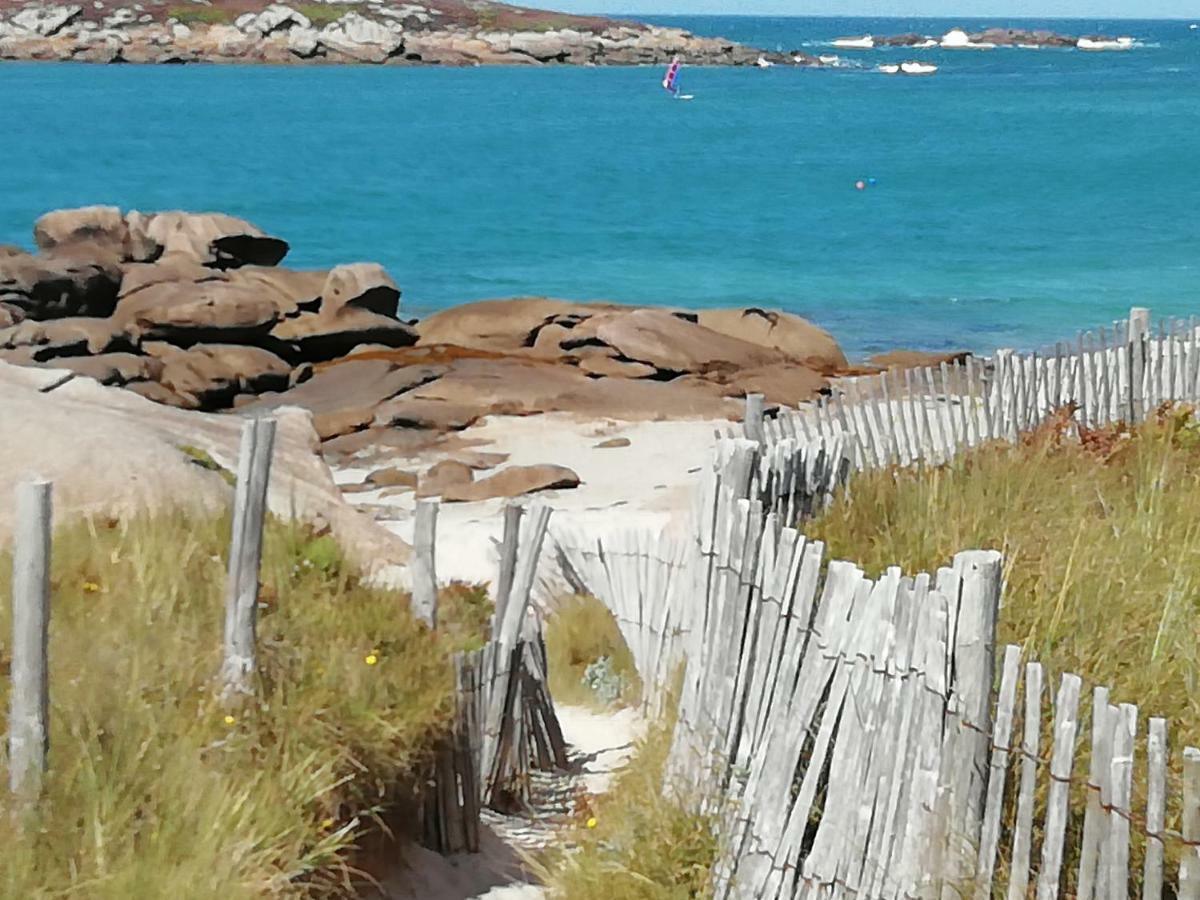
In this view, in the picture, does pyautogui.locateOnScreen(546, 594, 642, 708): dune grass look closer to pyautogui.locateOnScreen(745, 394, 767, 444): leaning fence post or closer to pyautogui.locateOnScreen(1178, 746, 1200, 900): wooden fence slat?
pyautogui.locateOnScreen(745, 394, 767, 444): leaning fence post

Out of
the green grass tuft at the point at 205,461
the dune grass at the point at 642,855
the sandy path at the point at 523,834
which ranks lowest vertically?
the sandy path at the point at 523,834

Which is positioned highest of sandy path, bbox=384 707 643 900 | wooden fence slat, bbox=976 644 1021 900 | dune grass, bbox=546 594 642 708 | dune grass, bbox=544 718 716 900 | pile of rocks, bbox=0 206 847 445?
wooden fence slat, bbox=976 644 1021 900

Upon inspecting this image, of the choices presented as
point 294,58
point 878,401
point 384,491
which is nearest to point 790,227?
point 384,491

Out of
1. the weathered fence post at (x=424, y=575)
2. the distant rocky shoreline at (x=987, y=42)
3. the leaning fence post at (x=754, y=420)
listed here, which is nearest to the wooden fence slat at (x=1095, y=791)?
the weathered fence post at (x=424, y=575)

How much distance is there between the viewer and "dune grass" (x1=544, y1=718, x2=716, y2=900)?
5277 mm

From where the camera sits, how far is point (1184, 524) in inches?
268

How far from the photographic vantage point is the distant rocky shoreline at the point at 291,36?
109938mm

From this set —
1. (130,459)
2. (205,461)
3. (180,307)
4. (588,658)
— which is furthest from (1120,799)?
(180,307)

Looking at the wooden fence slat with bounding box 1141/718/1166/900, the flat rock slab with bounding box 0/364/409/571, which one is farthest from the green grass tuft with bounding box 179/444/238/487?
the wooden fence slat with bounding box 1141/718/1166/900

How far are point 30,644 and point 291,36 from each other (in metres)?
112

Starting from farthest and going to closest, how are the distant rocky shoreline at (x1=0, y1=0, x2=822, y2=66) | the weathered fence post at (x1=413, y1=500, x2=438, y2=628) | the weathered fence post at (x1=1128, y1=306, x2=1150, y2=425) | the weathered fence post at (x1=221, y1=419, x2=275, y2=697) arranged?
1. the distant rocky shoreline at (x1=0, y1=0, x2=822, y2=66)
2. the weathered fence post at (x1=1128, y1=306, x2=1150, y2=425)
3. the weathered fence post at (x1=413, y1=500, x2=438, y2=628)
4. the weathered fence post at (x1=221, y1=419, x2=275, y2=697)

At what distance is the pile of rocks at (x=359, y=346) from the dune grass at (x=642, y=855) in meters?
12.8

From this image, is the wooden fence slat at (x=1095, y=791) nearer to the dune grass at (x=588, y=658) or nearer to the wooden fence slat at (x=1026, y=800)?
the wooden fence slat at (x=1026, y=800)

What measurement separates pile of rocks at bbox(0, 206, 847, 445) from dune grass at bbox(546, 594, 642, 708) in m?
8.91
